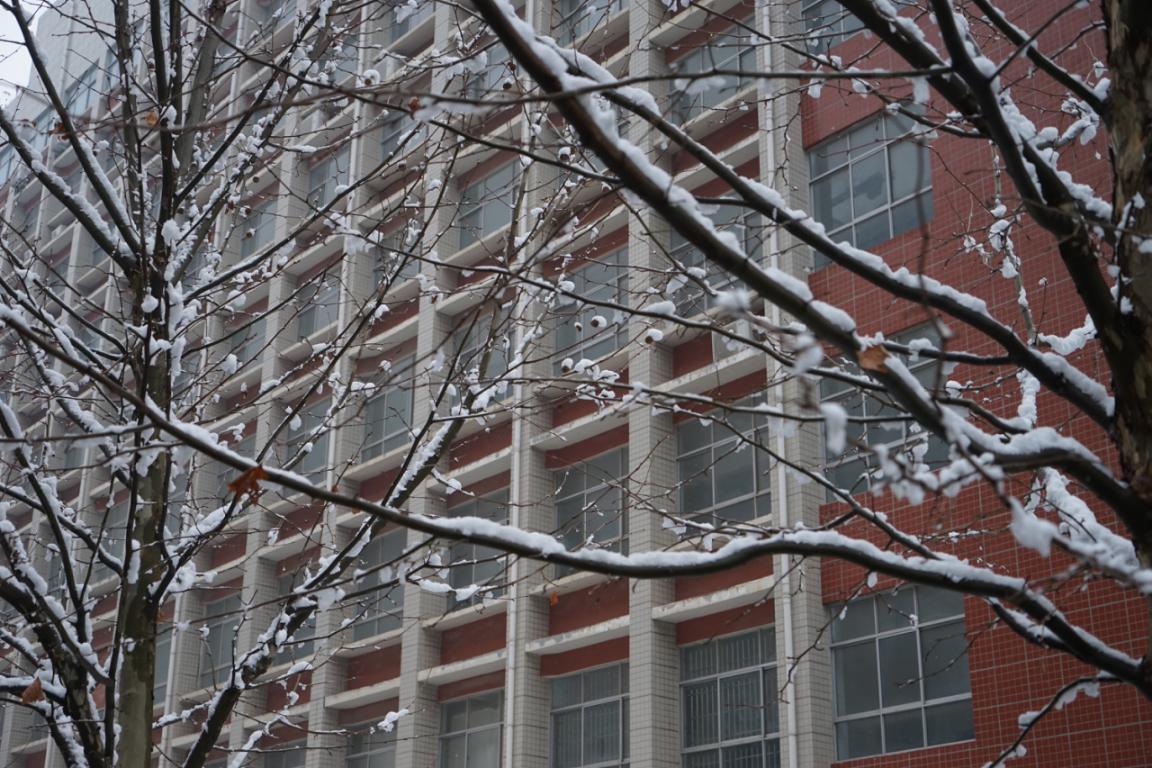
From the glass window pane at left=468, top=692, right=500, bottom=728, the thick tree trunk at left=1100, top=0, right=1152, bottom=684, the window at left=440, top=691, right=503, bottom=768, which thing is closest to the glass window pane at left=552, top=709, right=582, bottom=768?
the window at left=440, top=691, right=503, bottom=768

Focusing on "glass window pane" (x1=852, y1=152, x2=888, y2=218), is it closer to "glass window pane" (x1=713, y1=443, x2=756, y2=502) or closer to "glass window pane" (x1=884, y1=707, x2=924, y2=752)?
"glass window pane" (x1=713, y1=443, x2=756, y2=502)

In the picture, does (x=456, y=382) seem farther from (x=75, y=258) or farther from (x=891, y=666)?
(x=75, y=258)

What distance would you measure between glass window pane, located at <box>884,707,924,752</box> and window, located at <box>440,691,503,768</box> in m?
8.33

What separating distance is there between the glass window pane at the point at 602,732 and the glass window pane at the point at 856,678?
4.50 m

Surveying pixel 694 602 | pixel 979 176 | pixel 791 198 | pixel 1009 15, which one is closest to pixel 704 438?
pixel 694 602

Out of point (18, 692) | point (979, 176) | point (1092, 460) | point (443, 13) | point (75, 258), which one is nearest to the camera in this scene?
point (1092, 460)

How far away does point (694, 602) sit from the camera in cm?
1939

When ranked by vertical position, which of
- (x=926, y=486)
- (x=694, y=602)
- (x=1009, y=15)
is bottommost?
(x=926, y=486)

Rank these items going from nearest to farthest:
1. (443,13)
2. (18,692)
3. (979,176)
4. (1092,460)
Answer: (1092,460) < (18,692) < (979,176) < (443,13)

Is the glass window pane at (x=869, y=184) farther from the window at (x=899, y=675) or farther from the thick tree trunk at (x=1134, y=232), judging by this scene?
the thick tree trunk at (x=1134, y=232)

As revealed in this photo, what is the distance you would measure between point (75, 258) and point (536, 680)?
82.6ft

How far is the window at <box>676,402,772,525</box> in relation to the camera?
19.7 meters

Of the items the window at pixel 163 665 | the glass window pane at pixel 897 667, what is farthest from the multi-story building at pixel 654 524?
the window at pixel 163 665

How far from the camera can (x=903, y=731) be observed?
1658 cm
